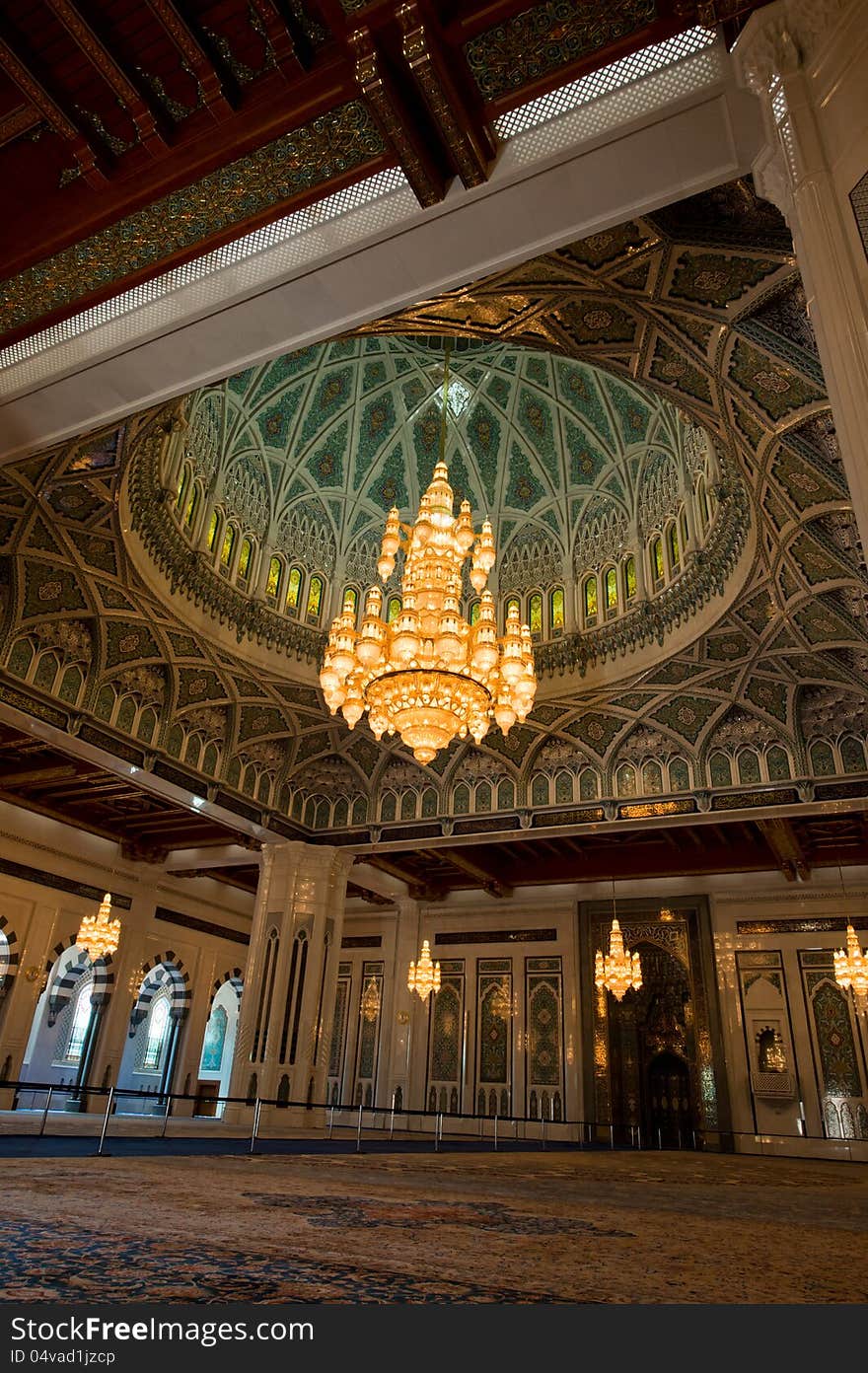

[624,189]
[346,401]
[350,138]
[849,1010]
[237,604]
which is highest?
[346,401]

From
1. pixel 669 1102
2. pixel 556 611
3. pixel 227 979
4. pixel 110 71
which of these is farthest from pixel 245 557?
pixel 669 1102

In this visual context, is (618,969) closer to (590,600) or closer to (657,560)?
(590,600)

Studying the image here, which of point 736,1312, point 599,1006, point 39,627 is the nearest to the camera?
point 736,1312

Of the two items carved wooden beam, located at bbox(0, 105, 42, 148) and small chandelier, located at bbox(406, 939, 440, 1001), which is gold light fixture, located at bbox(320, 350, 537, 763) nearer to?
carved wooden beam, located at bbox(0, 105, 42, 148)

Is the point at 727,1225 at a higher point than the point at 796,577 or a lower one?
lower

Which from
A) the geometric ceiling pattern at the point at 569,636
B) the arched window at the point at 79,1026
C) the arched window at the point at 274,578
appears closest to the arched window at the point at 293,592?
the arched window at the point at 274,578

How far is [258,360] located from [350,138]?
4.74ft

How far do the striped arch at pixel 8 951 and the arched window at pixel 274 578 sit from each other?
280 inches

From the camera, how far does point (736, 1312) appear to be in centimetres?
125

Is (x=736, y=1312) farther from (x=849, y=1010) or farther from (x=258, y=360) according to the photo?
(x=849, y=1010)

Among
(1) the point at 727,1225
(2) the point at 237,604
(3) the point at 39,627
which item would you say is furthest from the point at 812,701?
(3) the point at 39,627

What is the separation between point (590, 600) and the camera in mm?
11938

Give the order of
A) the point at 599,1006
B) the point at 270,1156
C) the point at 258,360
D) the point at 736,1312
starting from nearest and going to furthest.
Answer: the point at 736,1312, the point at 258,360, the point at 270,1156, the point at 599,1006

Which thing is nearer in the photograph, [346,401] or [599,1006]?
[346,401]
